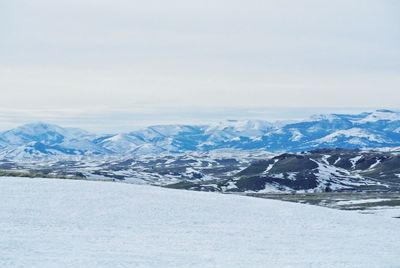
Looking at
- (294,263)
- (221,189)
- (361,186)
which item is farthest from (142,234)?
(361,186)

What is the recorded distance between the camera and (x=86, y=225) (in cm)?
3453

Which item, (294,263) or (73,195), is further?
(73,195)

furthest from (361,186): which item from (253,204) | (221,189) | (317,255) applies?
(317,255)

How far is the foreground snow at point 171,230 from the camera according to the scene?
90.6 ft

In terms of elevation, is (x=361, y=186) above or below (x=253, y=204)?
below

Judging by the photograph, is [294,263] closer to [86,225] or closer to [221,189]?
[86,225]

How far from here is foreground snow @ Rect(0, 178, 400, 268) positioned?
27.6 m

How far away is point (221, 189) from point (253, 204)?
142 m

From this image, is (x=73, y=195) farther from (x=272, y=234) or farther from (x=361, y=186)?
(x=361, y=186)

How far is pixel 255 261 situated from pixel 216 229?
7.20m

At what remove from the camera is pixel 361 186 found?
19025 centimetres

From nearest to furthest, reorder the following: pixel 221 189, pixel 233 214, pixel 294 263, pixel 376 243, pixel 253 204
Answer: pixel 294 263 < pixel 376 243 < pixel 233 214 < pixel 253 204 < pixel 221 189

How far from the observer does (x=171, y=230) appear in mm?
34031

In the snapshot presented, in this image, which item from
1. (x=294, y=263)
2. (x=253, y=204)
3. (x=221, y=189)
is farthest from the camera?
(x=221, y=189)
